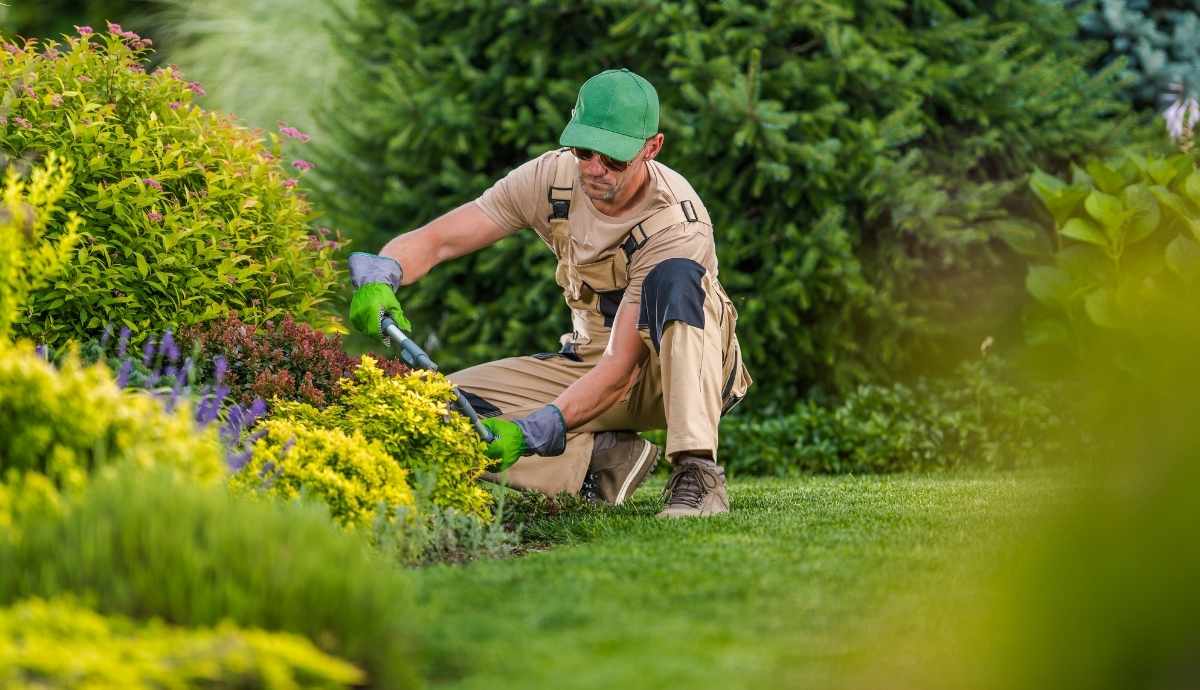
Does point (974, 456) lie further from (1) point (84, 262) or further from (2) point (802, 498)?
(1) point (84, 262)

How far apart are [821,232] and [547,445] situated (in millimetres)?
3184

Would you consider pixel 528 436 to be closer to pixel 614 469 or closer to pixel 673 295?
pixel 673 295

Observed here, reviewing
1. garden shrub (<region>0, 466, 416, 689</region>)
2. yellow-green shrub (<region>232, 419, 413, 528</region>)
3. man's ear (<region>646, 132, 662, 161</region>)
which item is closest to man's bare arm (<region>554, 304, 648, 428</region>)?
man's ear (<region>646, 132, 662, 161</region>)

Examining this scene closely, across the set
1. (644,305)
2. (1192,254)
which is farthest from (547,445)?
(1192,254)

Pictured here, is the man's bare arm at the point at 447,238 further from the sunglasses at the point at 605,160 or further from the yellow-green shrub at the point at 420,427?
the yellow-green shrub at the point at 420,427

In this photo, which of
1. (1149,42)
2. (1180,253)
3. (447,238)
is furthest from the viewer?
(1149,42)

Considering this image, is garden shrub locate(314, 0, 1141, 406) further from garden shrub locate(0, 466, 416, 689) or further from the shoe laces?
garden shrub locate(0, 466, 416, 689)

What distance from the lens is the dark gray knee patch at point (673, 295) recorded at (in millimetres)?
4758

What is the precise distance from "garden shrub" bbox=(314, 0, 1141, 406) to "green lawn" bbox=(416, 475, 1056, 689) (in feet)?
9.48

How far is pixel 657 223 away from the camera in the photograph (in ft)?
16.3

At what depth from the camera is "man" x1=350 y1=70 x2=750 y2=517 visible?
4793 millimetres

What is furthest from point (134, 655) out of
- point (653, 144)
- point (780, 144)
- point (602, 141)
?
point (780, 144)

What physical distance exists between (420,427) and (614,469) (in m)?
1.34

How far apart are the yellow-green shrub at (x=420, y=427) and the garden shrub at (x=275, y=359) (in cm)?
38
